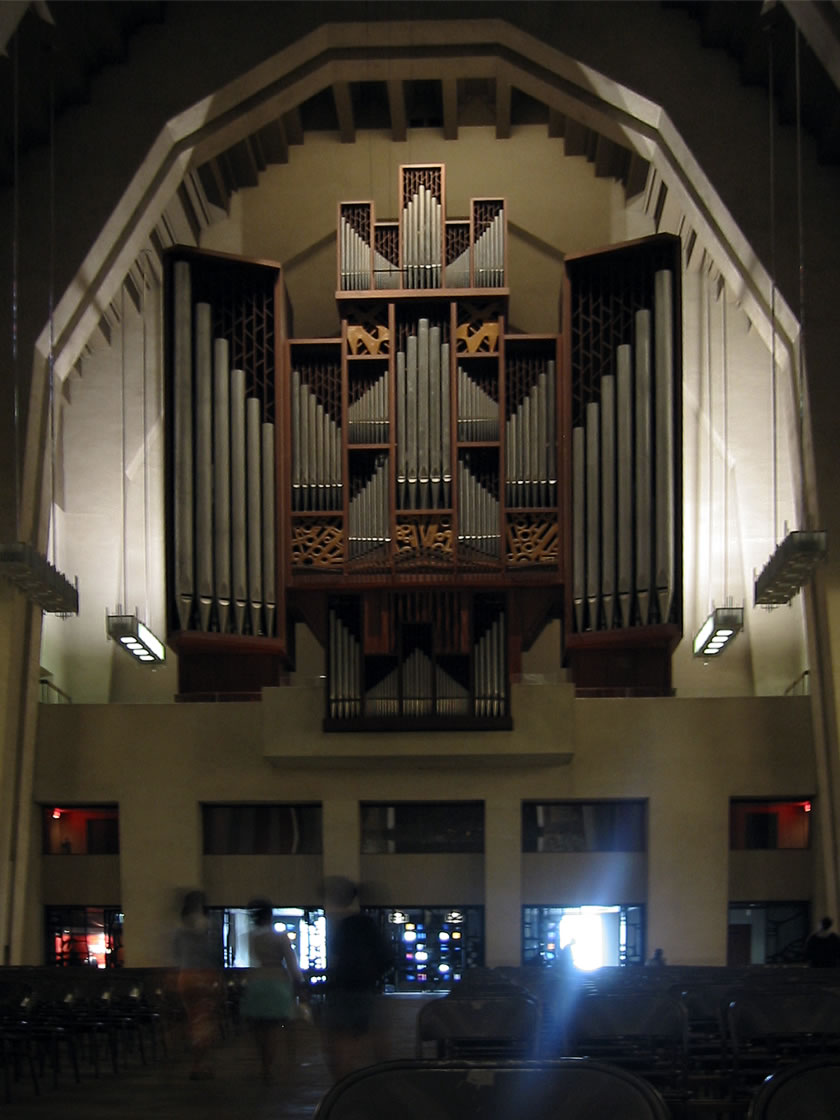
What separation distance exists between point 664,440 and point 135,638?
657cm

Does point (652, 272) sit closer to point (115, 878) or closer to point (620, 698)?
point (620, 698)

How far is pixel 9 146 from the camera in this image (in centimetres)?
1750

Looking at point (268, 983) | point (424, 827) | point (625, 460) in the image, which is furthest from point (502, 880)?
point (268, 983)

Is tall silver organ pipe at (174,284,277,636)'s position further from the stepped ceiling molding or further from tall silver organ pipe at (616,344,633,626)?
tall silver organ pipe at (616,344,633,626)

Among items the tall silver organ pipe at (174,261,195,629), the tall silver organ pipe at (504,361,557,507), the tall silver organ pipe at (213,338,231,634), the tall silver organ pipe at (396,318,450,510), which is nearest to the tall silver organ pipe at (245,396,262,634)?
the tall silver organ pipe at (213,338,231,634)

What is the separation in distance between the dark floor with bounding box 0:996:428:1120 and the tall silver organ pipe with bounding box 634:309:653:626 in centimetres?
800

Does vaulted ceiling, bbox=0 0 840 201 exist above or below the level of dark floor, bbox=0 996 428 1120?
above

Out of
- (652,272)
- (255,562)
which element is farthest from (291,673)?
(652,272)

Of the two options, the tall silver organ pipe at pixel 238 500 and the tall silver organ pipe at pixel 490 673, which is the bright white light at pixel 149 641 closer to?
the tall silver organ pipe at pixel 238 500

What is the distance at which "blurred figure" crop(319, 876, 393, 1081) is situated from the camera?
8320 millimetres

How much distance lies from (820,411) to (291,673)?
7410 millimetres

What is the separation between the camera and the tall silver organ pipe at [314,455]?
1964cm

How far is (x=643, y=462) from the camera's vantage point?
1919cm

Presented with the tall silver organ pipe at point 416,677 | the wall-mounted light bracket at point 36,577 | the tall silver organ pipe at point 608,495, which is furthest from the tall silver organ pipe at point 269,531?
the tall silver organ pipe at point 608,495
